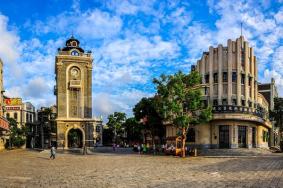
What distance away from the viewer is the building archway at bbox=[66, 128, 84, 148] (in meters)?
73.4

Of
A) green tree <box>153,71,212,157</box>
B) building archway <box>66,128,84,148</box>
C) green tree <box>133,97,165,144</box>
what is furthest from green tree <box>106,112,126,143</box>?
green tree <box>153,71,212,157</box>

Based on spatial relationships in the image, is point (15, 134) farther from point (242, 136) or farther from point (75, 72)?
point (242, 136)

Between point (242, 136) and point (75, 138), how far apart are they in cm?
3734

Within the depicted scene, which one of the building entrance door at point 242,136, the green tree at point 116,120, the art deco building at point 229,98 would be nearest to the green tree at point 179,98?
the art deco building at point 229,98

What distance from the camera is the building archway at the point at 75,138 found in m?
73.4

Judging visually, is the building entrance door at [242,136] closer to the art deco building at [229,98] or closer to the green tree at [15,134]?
the art deco building at [229,98]

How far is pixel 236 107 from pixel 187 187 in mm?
39076

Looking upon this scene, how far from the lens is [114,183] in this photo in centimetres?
→ 1794

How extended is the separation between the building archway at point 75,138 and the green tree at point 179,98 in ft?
96.7

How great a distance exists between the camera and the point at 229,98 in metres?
55.0

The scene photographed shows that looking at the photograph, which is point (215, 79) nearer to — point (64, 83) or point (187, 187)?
point (64, 83)

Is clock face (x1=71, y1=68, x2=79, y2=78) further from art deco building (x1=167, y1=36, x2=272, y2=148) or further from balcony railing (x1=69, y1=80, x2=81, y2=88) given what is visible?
art deco building (x1=167, y1=36, x2=272, y2=148)

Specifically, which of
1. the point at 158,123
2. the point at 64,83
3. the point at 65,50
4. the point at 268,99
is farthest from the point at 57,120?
the point at 268,99

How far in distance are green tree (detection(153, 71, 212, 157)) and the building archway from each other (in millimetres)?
29471
